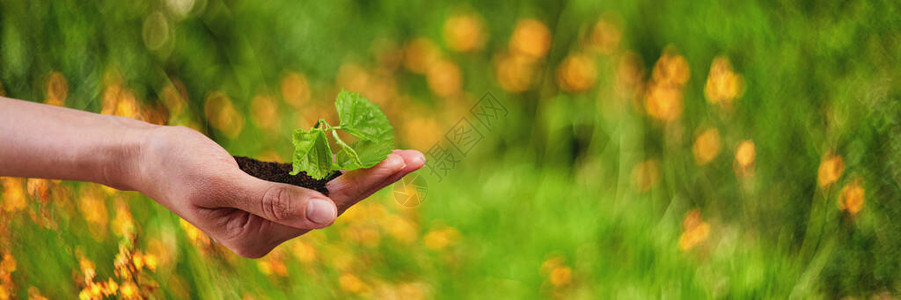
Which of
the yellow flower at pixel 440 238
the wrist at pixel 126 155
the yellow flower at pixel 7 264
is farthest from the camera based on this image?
the yellow flower at pixel 7 264

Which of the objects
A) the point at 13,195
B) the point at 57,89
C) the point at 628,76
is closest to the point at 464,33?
the point at 628,76

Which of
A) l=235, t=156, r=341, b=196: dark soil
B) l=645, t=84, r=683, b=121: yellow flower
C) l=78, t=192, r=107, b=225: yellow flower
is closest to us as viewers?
l=235, t=156, r=341, b=196: dark soil

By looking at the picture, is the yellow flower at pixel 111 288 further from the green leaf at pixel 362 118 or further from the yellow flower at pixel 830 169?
the yellow flower at pixel 830 169

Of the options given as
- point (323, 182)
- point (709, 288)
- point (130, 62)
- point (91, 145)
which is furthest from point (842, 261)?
point (130, 62)

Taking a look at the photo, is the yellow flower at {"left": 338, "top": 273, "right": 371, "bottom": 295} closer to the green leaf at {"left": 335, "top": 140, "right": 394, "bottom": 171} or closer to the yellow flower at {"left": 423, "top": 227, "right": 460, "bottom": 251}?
the yellow flower at {"left": 423, "top": 227, "right": 460, "bottom": 251}

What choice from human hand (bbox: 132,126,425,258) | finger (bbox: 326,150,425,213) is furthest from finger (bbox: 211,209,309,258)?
finger (bbox: 326,150,425,213)

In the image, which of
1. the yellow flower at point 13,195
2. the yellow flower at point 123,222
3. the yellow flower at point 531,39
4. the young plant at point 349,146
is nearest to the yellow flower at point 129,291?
the yellow flower at point 123,222

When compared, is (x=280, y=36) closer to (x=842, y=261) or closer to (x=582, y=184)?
(x=582, y=184)
